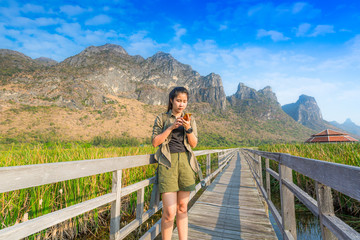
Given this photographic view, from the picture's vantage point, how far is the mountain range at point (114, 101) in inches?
2230

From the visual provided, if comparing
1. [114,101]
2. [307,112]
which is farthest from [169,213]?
[307,112]

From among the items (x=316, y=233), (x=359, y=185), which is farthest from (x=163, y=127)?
(x=316, y=233)

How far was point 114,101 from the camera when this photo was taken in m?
79.8

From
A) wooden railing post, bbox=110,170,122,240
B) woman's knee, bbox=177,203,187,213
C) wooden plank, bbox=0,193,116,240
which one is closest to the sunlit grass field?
wooden railing post, bbox=110,170,122,240

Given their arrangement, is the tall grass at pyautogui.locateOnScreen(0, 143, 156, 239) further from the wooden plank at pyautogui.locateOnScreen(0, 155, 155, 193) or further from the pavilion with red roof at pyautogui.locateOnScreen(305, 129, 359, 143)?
the pavilion with red roof at pyautogui.locateOnScreen(305, 129, 359, 143)

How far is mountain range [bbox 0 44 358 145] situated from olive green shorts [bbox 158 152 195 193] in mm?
58678

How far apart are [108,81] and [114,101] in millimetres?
15338

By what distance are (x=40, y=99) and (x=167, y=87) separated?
64.7m

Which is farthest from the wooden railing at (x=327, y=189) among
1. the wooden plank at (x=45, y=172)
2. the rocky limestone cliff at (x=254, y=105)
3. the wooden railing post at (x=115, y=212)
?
the rocky limestone cliff at (x=254, y=105)

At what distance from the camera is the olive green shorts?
5.56ft

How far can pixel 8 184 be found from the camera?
2.28 ft

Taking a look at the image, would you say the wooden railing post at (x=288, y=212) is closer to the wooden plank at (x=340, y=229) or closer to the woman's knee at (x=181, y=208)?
the wooden plank at (x=340, y=229)

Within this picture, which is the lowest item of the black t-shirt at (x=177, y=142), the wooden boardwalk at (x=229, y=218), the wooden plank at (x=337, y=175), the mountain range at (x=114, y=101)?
the wooden boardwalk at (x=229, y=218)

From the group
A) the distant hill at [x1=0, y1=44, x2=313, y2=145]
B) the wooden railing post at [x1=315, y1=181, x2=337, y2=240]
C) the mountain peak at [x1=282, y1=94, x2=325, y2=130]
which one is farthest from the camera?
the mountain peak at [x1=282, y1=94, x2=325, y2=130]
